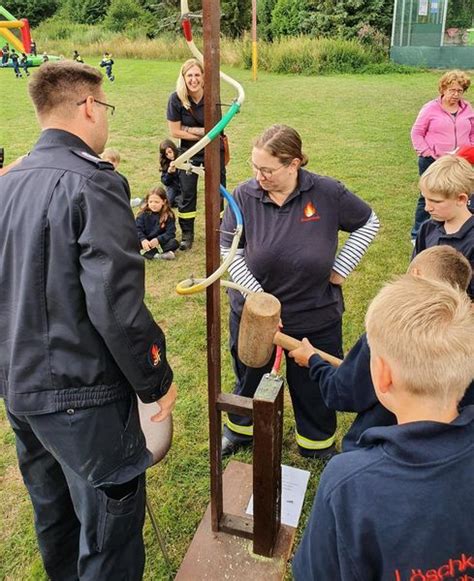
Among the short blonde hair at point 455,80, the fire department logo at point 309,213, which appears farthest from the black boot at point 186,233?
the fire department logo at point 309,213

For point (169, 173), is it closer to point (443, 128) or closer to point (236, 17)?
point (443, 128)

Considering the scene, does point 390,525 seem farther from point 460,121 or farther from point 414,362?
point 460,121

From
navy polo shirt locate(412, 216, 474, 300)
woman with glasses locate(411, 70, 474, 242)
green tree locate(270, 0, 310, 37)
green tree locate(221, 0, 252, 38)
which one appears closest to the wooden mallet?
navy polo shirt locate(412, 216, 474, 300)

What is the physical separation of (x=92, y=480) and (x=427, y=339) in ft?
4.09

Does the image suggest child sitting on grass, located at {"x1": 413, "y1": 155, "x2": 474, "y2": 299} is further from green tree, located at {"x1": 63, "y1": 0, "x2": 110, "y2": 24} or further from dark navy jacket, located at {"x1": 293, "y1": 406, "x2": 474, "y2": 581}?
green tree, located at {"x1": 63, "y1": 0, "x2": 110, "y2": 24}

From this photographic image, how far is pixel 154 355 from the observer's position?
1.89m

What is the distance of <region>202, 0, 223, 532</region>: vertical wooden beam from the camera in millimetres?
1773

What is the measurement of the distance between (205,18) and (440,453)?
4.78 ft

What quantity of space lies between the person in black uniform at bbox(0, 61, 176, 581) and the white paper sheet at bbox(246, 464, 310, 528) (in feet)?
3.35

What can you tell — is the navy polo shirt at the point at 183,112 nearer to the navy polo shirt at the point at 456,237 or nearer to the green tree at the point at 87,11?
the navy polo shirt at the point at 456,237

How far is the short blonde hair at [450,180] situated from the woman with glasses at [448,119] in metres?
2.48

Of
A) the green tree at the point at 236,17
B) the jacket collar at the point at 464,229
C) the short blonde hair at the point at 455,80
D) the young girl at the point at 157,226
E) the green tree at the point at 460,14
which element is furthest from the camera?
the green tree at the point at 236,17

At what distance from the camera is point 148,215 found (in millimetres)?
5891

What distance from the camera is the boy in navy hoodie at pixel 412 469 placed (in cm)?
121
